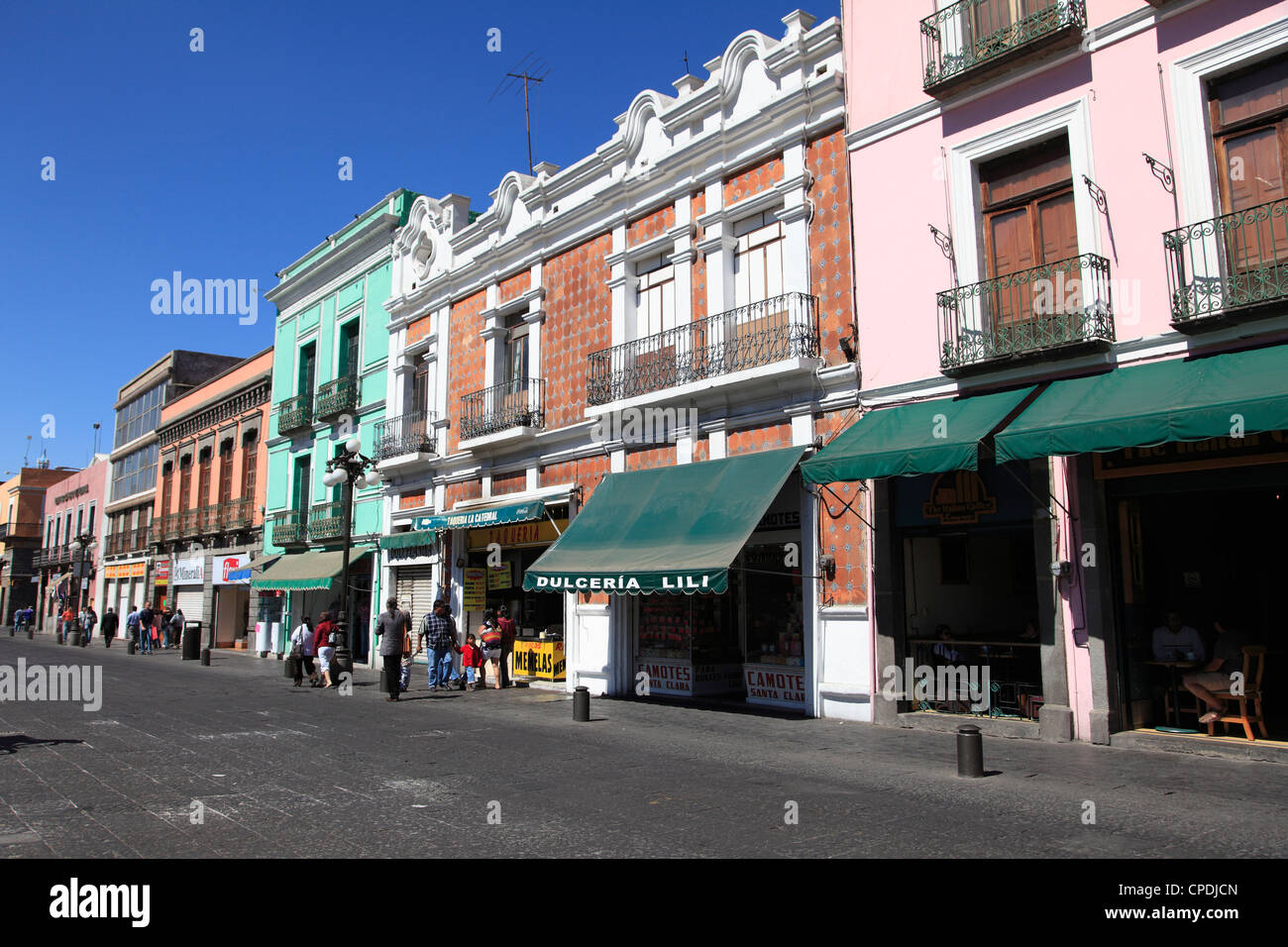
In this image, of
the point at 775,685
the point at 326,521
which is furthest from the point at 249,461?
the point at 775,685

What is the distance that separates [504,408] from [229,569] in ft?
59.5

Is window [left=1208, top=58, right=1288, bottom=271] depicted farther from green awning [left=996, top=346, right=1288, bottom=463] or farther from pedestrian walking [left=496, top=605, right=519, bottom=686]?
pedestrian walking [left=496, top=605, right=519, bottom=686]

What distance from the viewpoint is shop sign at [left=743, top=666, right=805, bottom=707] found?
13828mm

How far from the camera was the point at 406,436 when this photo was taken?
2278 cm

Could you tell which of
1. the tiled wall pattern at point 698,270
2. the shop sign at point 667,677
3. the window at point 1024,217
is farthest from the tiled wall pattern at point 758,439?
the shop sign at point 667,677

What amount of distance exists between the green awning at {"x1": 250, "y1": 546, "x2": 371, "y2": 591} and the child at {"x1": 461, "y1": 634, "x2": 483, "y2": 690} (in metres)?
6.20

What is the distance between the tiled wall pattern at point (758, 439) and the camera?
14.1 meters

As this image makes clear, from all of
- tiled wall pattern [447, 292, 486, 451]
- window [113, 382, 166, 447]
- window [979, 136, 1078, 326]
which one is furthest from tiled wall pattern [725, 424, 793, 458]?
window [113, 382, 166, 447]

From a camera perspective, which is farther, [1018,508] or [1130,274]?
[1018,508]
